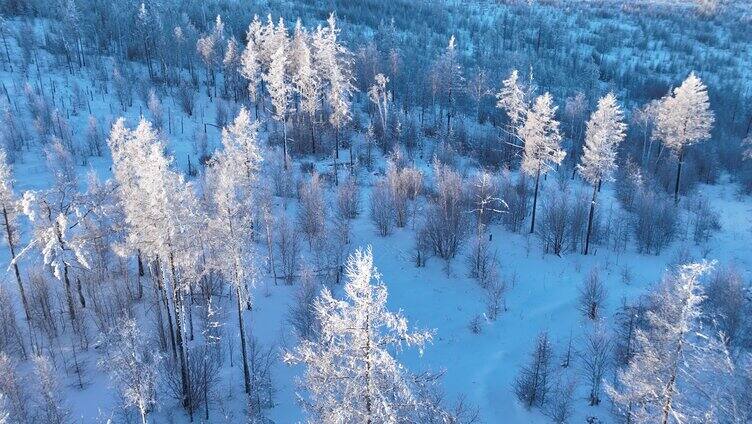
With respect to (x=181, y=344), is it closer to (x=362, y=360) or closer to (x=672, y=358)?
(x=362, y=360)

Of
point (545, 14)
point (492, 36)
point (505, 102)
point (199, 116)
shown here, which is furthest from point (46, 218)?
point (545, 14)

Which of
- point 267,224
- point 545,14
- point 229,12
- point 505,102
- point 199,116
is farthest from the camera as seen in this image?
point 545,14

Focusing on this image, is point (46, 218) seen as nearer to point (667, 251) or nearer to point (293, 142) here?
point (293, 142)

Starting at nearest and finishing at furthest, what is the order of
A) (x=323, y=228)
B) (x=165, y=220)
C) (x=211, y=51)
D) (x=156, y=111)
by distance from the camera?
(x=165, y=220) → (x=323, y=228) → (x=156, y=111) → (x=211, y=51)

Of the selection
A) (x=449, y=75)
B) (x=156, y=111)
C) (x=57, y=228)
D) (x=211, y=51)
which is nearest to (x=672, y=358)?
(x=57, y=228)

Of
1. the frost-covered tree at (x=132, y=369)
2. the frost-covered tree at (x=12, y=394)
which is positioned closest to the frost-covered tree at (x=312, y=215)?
the frost-covered tree at (x=132, y=369)

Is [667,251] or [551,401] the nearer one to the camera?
[551,401]
